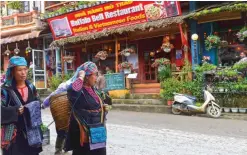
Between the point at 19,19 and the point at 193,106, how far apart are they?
13942 mm

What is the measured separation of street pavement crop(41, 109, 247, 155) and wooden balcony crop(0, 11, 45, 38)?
10911 mm

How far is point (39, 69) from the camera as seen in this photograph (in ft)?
65.3

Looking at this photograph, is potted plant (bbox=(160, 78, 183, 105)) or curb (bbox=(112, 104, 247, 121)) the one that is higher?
potted plant (bbox=(160, 78, 183, 105))

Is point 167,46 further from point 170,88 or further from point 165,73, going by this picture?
point 170,88

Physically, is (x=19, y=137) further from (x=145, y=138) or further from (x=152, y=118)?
(x=152, y=118)

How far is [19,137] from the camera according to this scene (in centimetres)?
377

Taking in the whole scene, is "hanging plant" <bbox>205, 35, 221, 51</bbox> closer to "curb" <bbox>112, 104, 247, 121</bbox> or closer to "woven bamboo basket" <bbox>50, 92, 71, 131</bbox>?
"curb" <bbox>112, 104, 247, 121</bbox>

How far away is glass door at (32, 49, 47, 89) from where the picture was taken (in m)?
19.4

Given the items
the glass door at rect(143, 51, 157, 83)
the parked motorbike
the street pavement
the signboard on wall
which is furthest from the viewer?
the glass door at rect(143, 51, 157, 83)

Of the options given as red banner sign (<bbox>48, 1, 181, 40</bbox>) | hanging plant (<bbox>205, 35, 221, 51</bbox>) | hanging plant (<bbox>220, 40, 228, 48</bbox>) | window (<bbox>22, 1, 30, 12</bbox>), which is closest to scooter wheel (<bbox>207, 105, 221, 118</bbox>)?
hanging plant (<bbox>205, 35, 221, 51</bbox>)

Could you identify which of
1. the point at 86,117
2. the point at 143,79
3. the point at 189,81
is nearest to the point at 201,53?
the point at 189,81

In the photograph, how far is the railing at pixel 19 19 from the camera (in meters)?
20.3

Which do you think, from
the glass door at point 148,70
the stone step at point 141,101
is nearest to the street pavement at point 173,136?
the stone step at point 141,101

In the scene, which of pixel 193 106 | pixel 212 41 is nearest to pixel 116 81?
pixel 212 41
